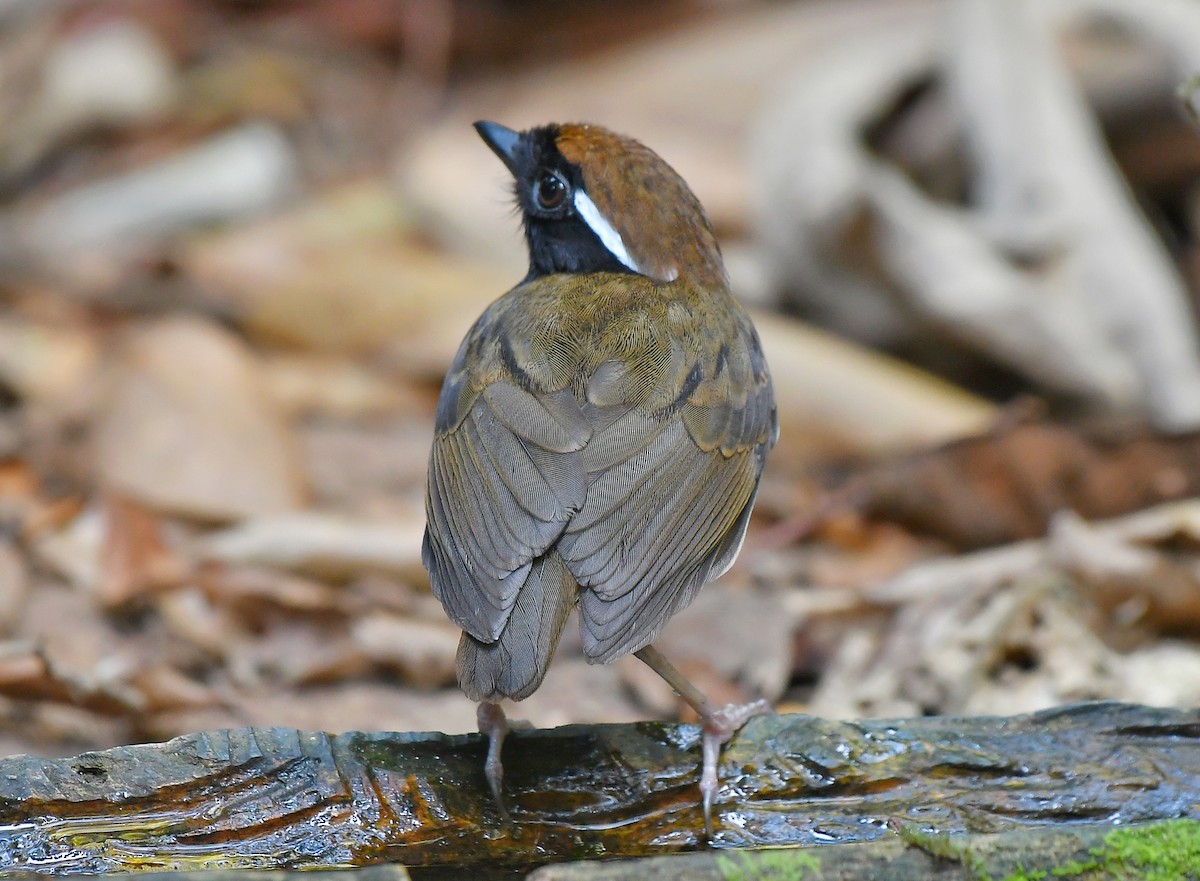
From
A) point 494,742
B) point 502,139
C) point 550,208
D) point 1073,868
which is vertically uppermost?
point 502,139

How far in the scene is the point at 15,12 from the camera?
996 centimetres

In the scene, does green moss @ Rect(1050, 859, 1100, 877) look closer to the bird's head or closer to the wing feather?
the wing feather

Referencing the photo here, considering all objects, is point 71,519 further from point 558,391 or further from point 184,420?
point 558,391

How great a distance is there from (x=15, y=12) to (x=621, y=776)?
27.6ft

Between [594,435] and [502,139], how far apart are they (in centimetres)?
139

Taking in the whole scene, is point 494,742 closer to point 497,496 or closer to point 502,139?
point 497,496

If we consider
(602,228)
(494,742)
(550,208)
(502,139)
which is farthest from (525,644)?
(502,139)

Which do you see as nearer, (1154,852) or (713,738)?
(1154,852)

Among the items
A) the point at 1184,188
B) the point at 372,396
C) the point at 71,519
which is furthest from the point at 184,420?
the point at 1184,188

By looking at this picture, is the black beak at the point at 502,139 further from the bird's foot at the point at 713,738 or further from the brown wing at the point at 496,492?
the bird's foot at the point at 713,738

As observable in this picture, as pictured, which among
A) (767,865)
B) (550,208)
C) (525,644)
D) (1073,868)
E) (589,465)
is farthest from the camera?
(550,208)

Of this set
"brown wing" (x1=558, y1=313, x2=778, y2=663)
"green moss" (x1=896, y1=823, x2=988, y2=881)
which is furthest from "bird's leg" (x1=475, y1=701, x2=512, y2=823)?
"green moss" (x1=896, y1=823, x2=988, y2=881)

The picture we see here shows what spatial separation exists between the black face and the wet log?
152 centimetres

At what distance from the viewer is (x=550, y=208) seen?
4.47 meters
